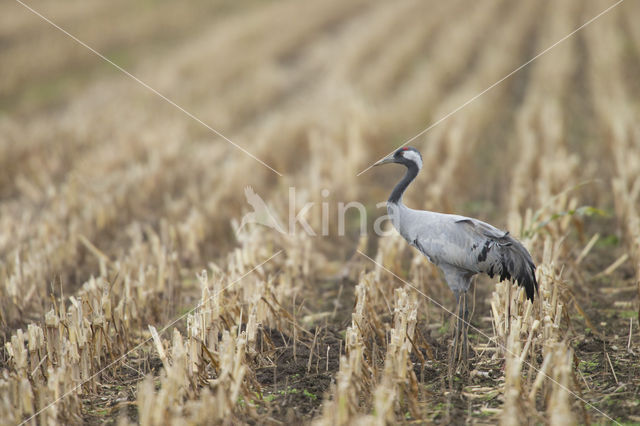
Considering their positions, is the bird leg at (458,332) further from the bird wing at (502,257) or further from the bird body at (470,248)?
the bird wing at (502,257)

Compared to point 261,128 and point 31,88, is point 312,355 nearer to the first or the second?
point 261,128

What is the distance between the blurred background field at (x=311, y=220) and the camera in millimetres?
4305

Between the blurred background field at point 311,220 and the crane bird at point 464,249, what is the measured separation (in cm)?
30

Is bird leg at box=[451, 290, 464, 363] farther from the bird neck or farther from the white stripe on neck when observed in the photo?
the white stripe on neck

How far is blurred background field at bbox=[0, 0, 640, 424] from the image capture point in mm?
4305

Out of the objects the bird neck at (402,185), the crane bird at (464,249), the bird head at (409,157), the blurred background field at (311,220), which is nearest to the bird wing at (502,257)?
the crane bird at (464,249)

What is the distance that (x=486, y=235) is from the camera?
4.73 metres

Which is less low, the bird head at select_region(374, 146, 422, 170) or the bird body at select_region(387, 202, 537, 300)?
the bird head at select_region(374, 146, 422, 170)

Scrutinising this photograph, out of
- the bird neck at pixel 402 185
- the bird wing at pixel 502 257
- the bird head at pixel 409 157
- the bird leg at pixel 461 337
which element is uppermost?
the bird head at pixel 409 157

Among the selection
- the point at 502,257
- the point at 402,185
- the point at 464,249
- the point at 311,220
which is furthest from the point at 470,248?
the point at 311,220

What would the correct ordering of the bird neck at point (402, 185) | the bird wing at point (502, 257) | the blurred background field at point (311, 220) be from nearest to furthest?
the blurred background field at point (311, 220)
the bird wing at point (502, 257)
the bird neck at point (402, 185)

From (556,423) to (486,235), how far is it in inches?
66.3

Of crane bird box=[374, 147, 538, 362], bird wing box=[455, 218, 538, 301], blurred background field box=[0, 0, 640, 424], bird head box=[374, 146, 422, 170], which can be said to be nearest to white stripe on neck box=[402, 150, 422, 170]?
bird head box=[374, 146, 422, 170]

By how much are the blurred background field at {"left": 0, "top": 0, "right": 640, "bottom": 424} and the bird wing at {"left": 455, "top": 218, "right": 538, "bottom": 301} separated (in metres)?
0.32
